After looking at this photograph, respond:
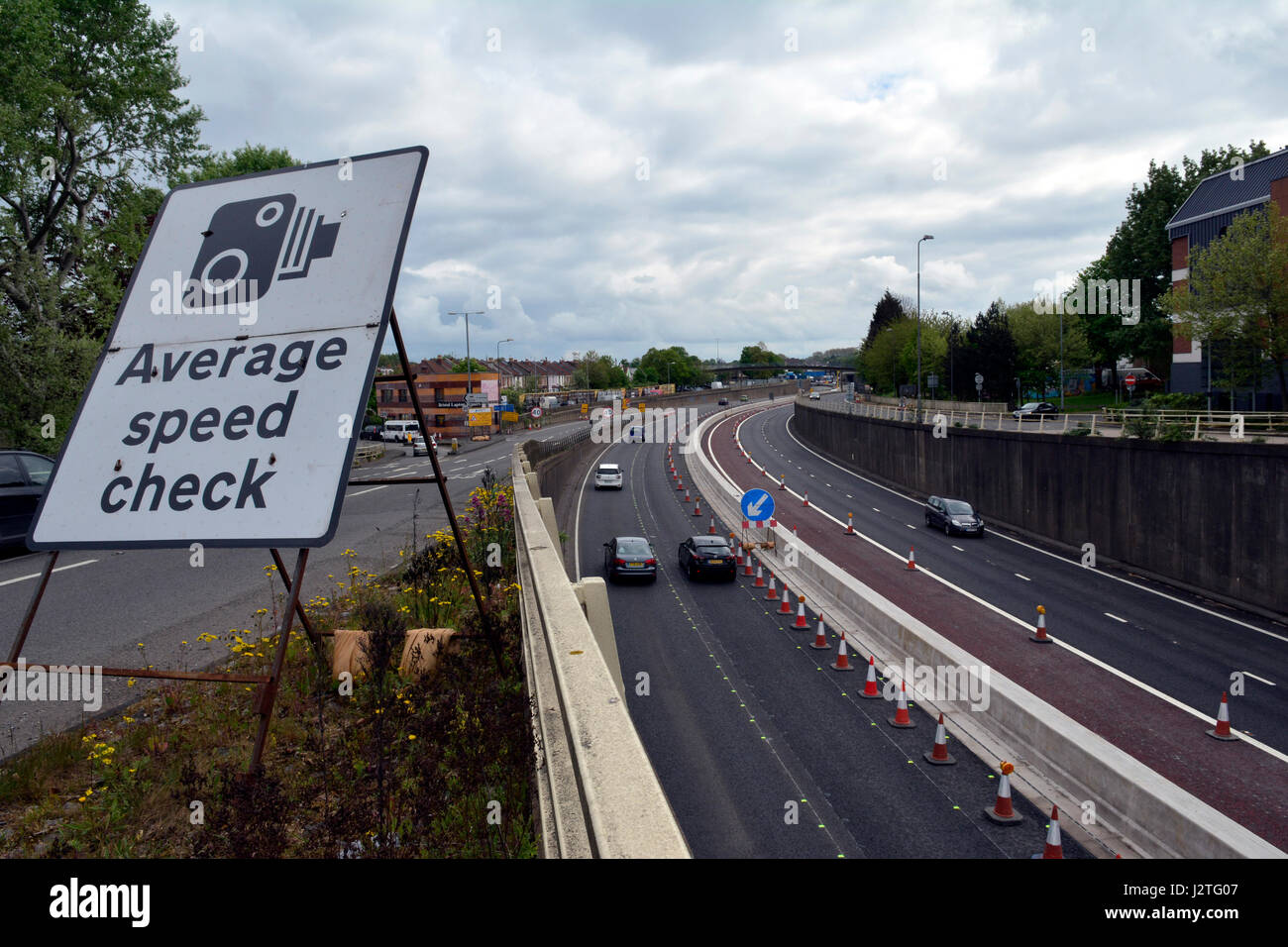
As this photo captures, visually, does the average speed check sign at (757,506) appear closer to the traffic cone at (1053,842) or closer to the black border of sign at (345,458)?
the traffic cone at (1053,842)

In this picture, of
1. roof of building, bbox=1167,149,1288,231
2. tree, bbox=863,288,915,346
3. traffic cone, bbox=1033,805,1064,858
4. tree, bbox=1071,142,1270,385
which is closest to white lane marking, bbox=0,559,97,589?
traffic cone, bbox=1033,805,1064,858

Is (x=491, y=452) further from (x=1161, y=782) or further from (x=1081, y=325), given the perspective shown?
(x=1081, y=325)

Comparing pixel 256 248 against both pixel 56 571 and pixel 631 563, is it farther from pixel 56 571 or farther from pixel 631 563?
pixel 631 563

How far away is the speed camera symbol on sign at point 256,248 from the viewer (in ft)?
15.8

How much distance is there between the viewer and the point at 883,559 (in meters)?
29.7

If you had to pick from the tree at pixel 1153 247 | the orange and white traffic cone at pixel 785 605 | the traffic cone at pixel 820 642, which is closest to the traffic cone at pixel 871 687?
the traffic cone at pixel 820 642

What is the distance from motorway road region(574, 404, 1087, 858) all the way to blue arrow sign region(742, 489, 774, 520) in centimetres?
285

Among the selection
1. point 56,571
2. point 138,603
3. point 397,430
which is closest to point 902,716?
point 138,603

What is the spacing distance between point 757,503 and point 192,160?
95.1ft

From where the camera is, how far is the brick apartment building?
133ft

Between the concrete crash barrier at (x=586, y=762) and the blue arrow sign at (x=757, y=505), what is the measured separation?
50.5 ft

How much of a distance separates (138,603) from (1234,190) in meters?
55.1

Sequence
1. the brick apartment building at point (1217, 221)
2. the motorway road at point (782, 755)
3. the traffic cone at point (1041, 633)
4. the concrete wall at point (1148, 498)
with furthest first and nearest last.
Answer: the brick apartment building at point (1217, 221), the concrete wall at point (1148, 498), the traffic cone at point (1041, 633), the motorway road at point (782, 755)

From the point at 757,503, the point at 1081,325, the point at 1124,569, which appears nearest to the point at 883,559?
the point at 1124,569
